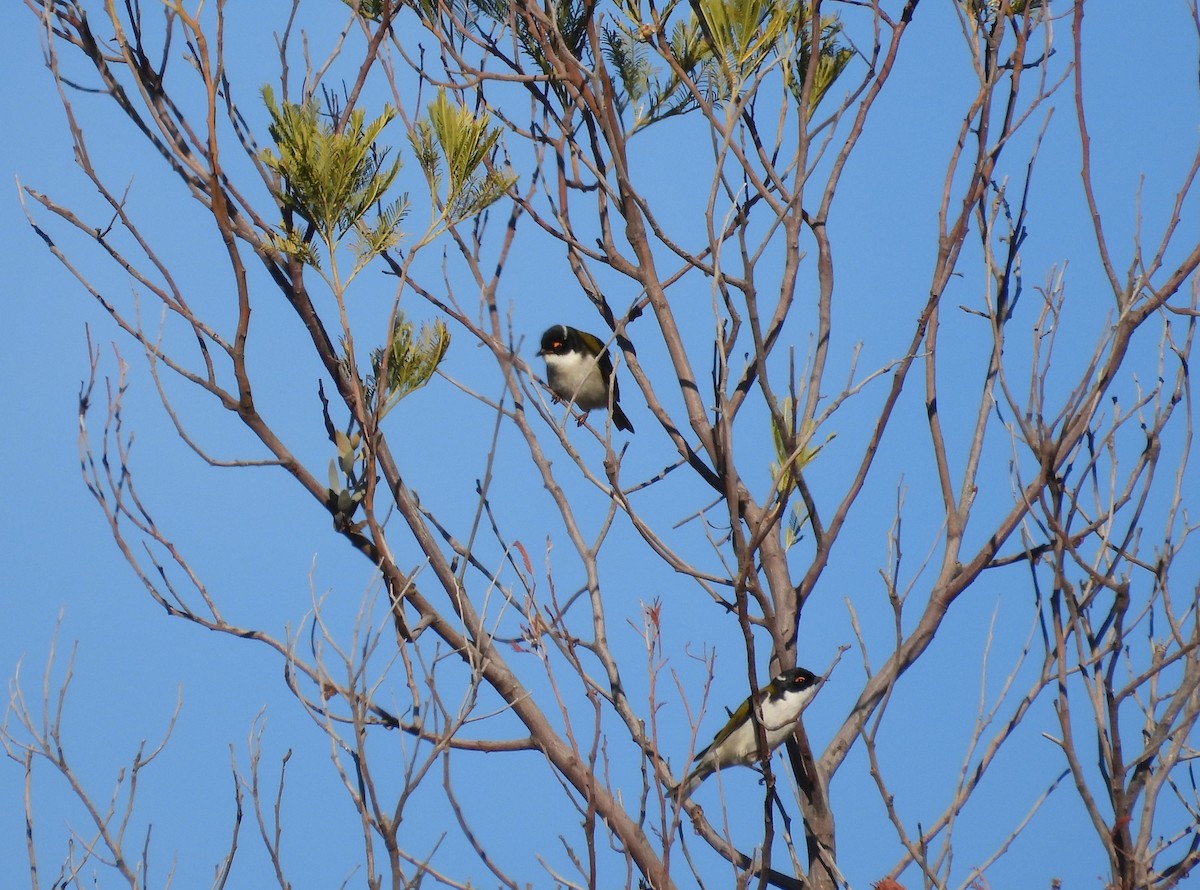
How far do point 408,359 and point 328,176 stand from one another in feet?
1.77

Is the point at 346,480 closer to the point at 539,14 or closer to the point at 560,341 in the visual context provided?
the point at 539,14

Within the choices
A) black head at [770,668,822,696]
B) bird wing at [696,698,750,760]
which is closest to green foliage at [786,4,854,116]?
black head at [770,668,822,696]

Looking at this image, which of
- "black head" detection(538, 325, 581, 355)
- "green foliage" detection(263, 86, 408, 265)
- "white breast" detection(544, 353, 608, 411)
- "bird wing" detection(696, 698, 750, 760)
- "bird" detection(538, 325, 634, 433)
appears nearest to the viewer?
"green foliage" detection(263, 86, 408, 265)

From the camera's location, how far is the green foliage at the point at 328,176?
2.98 meters

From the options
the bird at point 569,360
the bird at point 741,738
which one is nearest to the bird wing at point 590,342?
the bird at point 569,360

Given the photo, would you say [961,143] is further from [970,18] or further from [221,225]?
[221,225]

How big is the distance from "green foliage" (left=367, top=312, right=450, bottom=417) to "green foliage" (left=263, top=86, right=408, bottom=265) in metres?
0.29

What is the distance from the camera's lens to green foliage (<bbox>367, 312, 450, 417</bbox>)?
10.8 feet

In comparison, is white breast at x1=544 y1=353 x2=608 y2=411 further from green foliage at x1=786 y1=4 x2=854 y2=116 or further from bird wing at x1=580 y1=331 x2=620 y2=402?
green foliage at x1=786 y1=4 x2=854 y2=116

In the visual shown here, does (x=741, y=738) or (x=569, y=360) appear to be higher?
(x=569, y=360)

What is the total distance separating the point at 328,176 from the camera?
2988mm

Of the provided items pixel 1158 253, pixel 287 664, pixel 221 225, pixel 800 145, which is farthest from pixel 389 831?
pixel 1158 253

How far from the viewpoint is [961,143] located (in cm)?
362

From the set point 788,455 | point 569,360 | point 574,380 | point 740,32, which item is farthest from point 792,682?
point 569,360
